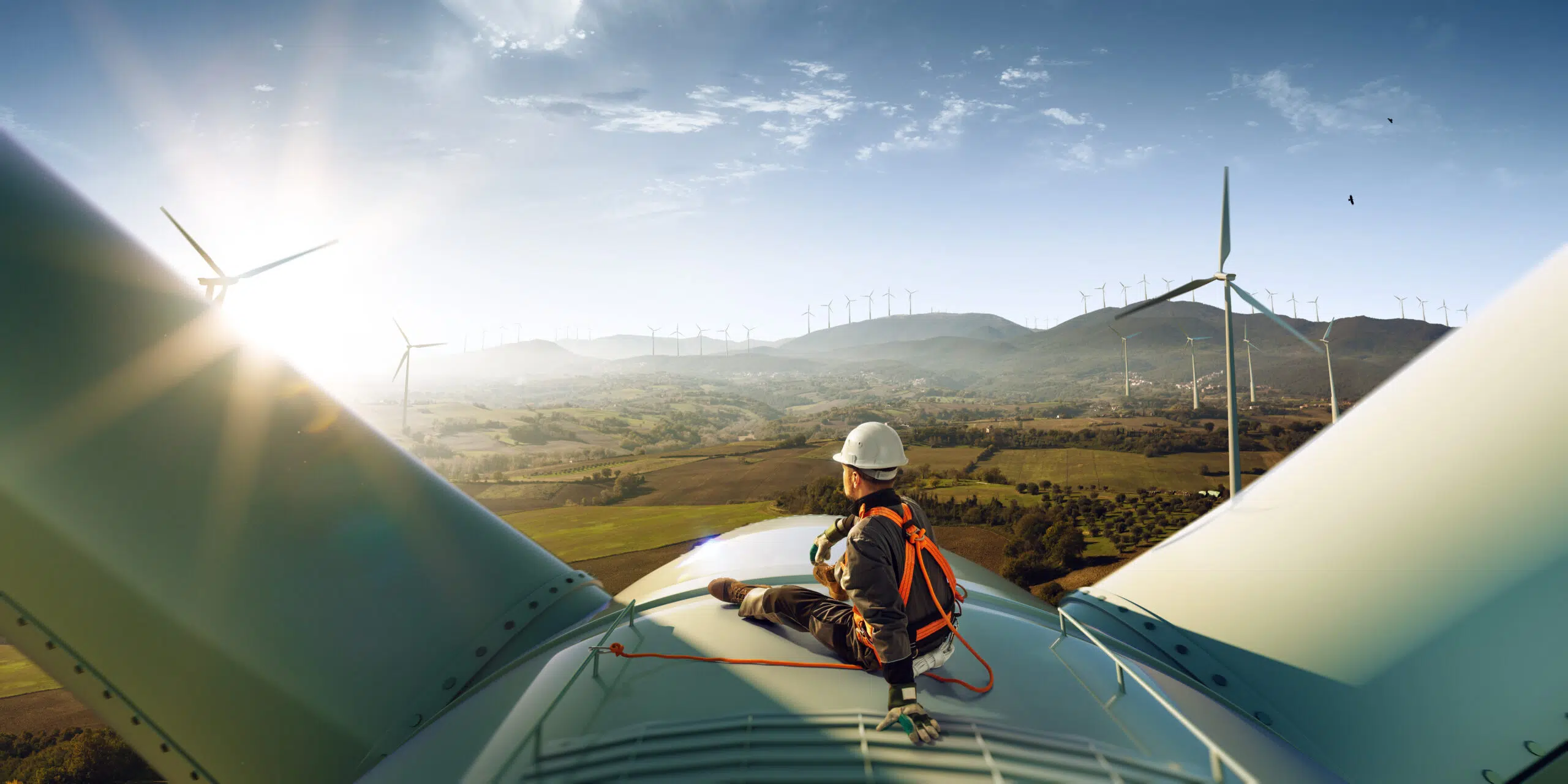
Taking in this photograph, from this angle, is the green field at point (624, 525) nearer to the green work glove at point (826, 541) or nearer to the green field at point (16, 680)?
the green field at point (16, 680)

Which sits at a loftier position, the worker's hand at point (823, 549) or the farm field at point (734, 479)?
the worker's hand at point (823, 549)

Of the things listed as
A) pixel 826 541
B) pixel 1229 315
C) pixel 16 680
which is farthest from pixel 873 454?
pixel 16 680

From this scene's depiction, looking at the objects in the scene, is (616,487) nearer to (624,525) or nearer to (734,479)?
(734,479)

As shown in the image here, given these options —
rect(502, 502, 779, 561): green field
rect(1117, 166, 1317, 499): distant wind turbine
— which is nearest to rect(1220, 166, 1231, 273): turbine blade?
rect(1117, 166, 1317, 499): distant wind turbine

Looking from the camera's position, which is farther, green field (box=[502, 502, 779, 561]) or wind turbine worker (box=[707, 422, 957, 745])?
green field (box=[502, 502, 779, 561])

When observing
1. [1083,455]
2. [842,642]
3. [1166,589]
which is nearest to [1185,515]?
[1083,455]

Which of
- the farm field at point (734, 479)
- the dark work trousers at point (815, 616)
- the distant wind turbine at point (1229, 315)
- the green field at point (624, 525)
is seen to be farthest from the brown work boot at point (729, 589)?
the farm field at point (734, 479)

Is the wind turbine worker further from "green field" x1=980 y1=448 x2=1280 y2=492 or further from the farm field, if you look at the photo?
"green field" x1=980 y1=448 x2=1280 y2=492
